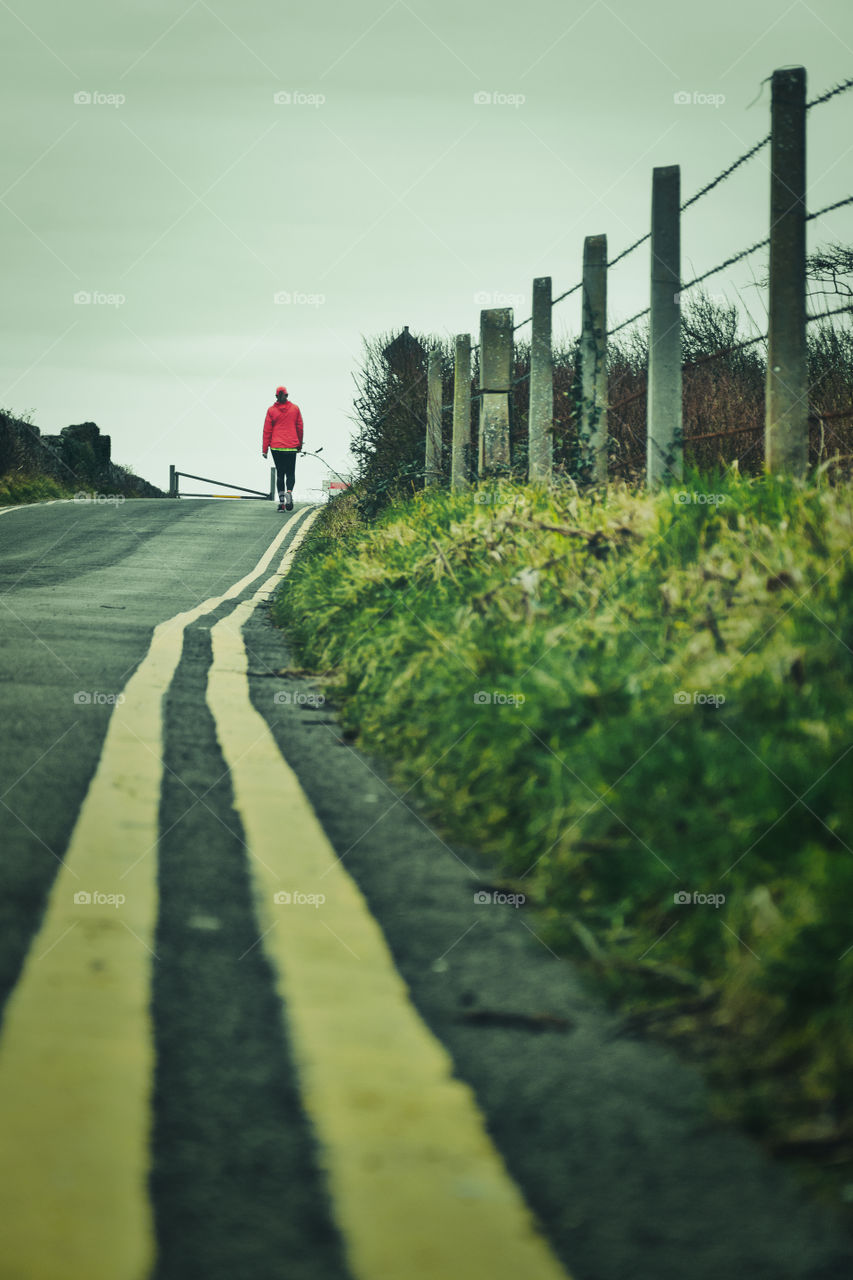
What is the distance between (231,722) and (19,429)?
23714mm

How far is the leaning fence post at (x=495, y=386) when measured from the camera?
11.9 metres

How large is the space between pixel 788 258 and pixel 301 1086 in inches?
210

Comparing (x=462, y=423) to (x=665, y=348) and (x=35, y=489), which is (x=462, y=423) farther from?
(x=35, y=489)

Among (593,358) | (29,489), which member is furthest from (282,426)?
(593,358)

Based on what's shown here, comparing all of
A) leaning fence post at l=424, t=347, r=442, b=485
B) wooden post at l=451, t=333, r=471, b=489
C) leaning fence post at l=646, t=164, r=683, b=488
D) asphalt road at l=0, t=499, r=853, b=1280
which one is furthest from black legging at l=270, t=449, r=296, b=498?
asphalt road at l=0, t=499, r=853, b=1280

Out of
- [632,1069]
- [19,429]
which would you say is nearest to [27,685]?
[632,1069]

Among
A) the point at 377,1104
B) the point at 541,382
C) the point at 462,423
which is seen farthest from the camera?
the point at 462,423

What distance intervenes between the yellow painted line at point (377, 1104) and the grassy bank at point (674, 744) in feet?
1.70

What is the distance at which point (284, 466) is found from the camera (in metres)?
20.2

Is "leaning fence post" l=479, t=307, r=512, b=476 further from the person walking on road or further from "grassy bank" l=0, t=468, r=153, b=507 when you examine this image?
"grassy bank" l=0, t=468, r=153, b=507

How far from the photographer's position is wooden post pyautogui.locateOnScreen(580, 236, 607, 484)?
30.9 feet

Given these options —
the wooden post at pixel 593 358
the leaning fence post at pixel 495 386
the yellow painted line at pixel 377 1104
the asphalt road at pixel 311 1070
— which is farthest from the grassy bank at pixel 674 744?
the leaning fence post at pixel 495 386

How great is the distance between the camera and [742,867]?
2820mm

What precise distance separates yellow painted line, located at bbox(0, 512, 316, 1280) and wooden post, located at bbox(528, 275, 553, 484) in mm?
8044
